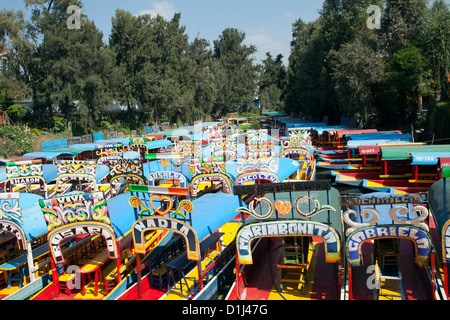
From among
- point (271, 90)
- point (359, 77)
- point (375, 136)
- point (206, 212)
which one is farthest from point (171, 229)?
point (271, 90)

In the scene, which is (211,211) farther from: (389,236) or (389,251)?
(389,236)

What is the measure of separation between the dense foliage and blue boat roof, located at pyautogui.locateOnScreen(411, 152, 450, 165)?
13567mm

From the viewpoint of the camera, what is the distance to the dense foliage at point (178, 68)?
3678 centimetres

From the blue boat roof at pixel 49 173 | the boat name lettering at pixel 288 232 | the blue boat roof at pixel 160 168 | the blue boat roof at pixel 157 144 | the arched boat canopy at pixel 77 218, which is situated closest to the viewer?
the boat name lettering at pixel 288 232

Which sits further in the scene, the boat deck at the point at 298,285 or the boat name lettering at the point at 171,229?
the boat deck at the point at 298,285

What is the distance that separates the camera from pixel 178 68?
69312 mm

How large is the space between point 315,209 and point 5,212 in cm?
846

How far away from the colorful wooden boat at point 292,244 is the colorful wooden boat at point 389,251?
1.44ft

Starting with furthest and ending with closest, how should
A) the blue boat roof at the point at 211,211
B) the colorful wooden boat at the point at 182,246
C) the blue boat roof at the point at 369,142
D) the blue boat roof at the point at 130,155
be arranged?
the blue boat roof at the point at 130,155 < the blue boat roof at the point at 369,142 < the blue boat roof at the point at 211,211 < the colorful wooden boat at the point at 182,246

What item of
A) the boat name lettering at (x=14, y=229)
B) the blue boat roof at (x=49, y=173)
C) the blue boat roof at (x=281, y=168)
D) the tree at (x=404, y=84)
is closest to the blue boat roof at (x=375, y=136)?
the tree at (x=404, y=84)

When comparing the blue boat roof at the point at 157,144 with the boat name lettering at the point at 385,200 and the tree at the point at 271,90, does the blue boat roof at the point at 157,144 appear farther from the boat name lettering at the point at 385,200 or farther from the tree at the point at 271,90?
the tree at the point at 271,90

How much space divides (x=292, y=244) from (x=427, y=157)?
10.5m

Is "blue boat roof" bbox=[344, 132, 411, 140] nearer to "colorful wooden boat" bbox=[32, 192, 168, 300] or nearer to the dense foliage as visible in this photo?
the dense foliage

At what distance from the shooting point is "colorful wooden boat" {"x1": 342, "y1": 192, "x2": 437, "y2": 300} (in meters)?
8.80
